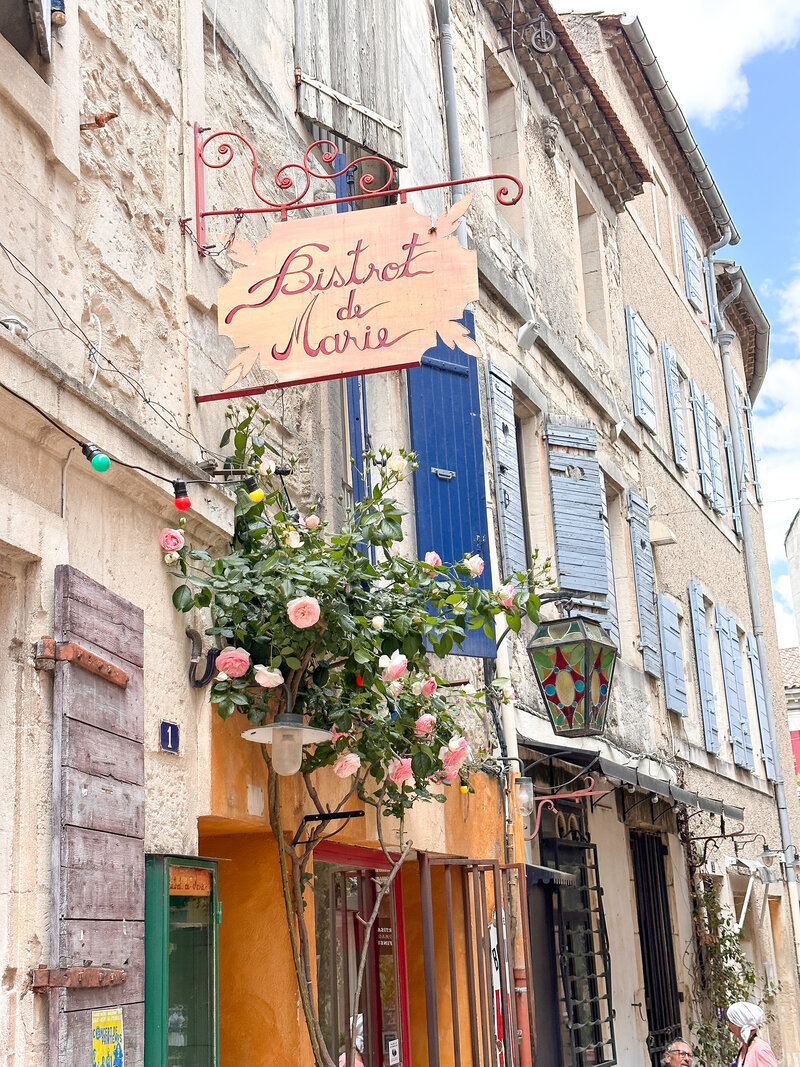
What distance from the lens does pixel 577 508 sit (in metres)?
9.17

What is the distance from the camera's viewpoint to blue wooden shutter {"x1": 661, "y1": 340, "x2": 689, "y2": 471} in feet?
42.9

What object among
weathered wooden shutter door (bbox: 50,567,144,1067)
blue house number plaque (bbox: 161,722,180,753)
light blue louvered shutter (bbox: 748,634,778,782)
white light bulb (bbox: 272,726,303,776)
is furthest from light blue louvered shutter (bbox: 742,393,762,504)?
weathered wooden shutter door (bbox: 50,567,144,1067)

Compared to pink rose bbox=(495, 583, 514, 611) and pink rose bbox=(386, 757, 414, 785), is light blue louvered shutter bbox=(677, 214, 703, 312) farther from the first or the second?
pink rose bbox=(386, 757, 414, 785)

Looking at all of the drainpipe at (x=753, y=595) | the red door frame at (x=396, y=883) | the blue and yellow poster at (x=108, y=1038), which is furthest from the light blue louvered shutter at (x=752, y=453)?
the blue and yellow poster at (x=108, y=1038)

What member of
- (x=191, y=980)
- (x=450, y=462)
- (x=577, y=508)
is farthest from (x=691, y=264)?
(x=191, y=980)

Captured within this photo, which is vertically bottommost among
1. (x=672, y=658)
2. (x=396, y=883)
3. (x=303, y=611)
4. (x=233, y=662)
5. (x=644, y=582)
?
(x=396, y=883)

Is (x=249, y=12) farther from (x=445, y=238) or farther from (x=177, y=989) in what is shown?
(x=177, y=989)

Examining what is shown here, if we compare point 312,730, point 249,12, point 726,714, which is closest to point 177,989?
point 312,730

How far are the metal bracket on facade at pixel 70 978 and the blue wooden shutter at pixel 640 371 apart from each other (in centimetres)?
900

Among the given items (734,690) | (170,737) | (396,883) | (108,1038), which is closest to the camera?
(108,1038)

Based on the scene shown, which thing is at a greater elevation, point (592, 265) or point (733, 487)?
point (592, 265)

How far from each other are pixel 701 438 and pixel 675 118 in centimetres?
340

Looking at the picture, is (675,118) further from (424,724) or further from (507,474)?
(424,724)

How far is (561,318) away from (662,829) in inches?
165
